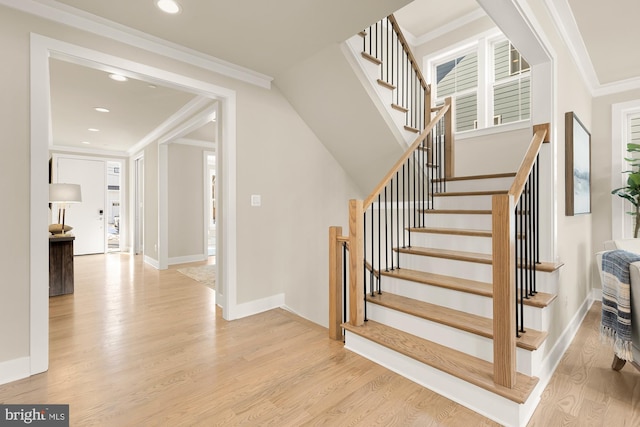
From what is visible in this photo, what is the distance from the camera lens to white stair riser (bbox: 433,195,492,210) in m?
3.17

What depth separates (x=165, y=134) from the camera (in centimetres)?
521

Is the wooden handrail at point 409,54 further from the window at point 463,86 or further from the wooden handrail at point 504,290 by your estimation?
the wooden handrail at point 504,290

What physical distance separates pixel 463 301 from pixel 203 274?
4.16 m

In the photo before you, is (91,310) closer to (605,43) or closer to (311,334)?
(311,334)

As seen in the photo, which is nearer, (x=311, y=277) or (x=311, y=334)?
(x=311, y=334)

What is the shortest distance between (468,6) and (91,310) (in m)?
6.08

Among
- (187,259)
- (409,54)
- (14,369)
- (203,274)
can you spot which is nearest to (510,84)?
(409,54)

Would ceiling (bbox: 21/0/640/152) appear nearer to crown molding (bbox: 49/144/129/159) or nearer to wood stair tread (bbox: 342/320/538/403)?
wood stair tread (bbox: 342/320/538/403)

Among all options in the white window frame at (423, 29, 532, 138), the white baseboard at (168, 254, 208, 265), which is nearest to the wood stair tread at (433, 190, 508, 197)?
the white window frame at (423, 29, 532, 138)

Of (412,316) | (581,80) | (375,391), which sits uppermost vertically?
(581,80)

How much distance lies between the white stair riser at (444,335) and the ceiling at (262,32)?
2.27 meters

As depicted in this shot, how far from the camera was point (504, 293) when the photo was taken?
163cm

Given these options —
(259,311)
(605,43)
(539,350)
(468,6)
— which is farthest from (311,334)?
(468,6)

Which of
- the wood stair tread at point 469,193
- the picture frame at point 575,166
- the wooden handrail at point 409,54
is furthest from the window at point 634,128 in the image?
the wooden handrail at point 409,54
